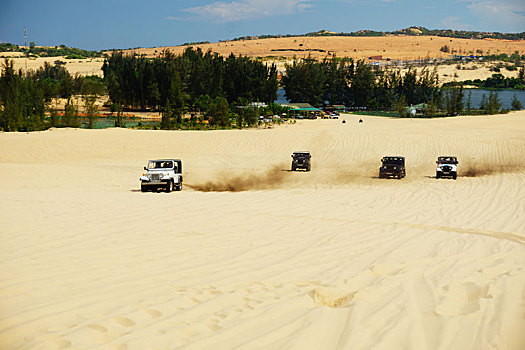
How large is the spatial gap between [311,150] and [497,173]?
50.9 feet

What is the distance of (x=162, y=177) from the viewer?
70.2 feet

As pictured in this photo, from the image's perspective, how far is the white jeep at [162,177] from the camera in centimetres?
2122

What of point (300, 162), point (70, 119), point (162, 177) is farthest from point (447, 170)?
point (70, 119)

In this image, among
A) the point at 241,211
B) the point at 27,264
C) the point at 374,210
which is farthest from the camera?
the point at 374,210

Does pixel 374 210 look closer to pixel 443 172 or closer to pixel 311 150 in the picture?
pixel 443 172

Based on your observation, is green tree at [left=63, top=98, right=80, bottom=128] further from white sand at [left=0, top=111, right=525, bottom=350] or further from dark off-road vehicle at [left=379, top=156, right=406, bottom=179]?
white sand at [left=0, top=111, right=525, bottom=350]

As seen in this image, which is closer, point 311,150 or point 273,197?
point 273,197

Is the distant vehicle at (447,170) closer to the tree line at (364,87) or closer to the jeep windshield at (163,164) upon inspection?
the jeep windshield at (163,164)

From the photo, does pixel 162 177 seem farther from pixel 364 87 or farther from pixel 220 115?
pixel 364 87

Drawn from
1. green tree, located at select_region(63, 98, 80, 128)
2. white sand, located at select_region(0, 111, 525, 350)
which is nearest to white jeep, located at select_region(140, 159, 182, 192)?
white sand, located at select_region(0, 111, 525, 350)

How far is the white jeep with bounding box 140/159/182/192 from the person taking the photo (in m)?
21.2

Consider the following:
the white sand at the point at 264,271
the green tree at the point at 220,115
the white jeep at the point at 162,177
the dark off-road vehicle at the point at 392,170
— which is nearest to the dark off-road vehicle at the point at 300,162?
the dark off-road vehicle at the point at 392,170

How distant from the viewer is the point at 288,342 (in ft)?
17.9

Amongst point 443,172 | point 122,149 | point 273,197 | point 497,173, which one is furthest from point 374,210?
point 122,149
